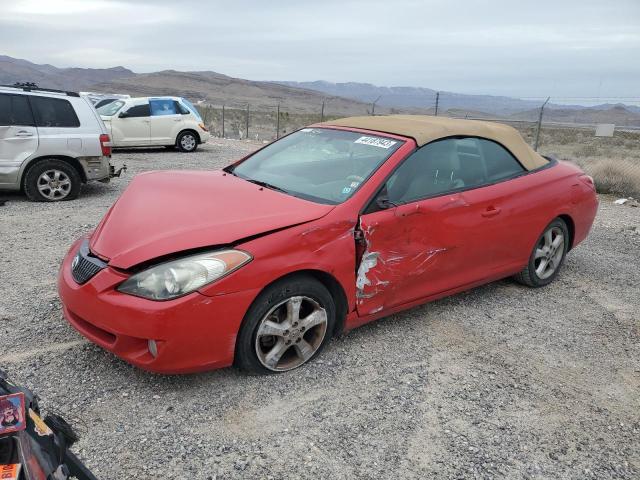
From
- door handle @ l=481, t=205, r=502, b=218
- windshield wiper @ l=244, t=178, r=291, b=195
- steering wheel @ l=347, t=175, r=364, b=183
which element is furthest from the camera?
door handle @ l=481, t=205, r=502, b=218

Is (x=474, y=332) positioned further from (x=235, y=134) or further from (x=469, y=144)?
(x=235, y=134)

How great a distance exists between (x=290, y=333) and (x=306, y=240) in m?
0.57

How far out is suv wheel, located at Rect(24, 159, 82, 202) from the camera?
25.5 feet

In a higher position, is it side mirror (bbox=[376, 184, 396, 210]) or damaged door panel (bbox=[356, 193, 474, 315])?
side mirror (bbox=[376, 184, 396, 210])

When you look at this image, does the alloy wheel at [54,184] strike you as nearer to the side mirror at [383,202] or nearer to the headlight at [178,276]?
the headlight at [178,276]

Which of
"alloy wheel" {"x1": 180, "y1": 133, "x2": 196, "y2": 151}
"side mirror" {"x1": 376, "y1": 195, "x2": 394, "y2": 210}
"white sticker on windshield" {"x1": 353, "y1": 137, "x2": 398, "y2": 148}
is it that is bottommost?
"alloy wheel" {"x1": 180, "y1": 133, "x2": 196, "y2": 151}

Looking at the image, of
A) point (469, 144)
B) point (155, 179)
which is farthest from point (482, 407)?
point (155, 179)

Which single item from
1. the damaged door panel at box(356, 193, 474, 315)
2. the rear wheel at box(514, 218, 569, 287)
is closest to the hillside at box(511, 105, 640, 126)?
the rear wheel at box(514, 218, 569, 287)

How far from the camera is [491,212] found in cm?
425

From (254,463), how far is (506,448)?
1.30m

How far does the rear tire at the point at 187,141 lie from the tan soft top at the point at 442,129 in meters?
11.1

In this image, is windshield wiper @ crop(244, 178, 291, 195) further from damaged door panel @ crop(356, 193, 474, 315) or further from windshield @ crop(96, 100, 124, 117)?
windshield @ crop(96, 100, 124, 117)

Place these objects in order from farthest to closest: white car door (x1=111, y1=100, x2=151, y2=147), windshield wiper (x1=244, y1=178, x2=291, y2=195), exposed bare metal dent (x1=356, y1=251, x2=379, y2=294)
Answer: white car door (x1=111, y1=100, x2=151, y2=147), windshield wiper (x1=244, y1=178, x2=291, y2=195), exposed bare metal dent (x1=356, y1=251, x2=379, y2=294)

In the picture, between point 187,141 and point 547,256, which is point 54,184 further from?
point 187,141
